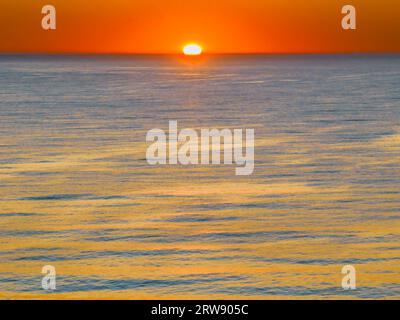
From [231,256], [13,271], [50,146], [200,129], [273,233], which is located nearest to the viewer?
[13,271]

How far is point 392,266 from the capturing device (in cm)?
1817

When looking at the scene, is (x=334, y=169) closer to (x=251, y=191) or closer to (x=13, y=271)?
(x=251, y=191)

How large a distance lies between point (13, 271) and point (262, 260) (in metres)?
4.97

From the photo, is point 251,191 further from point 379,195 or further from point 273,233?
point 273,233

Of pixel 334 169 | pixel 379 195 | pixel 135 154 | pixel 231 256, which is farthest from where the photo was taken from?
pixel 135 154
